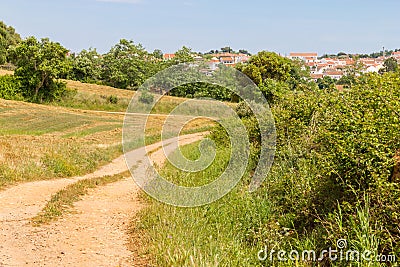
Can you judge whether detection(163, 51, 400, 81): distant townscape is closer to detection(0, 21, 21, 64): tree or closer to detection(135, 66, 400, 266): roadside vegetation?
detection(135, 66, 400, 266): roadside vegetation

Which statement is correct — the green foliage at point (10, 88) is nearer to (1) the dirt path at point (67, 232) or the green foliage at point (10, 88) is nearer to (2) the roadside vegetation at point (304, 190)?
(2) the roadside vegetation at point (304, 190)

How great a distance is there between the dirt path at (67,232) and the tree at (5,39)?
66.3 m

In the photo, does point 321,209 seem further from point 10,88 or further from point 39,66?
point 10,88

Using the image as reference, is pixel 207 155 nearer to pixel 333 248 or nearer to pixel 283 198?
pixel 283 198

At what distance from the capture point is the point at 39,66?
54344 mm

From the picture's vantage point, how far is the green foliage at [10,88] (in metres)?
54.7

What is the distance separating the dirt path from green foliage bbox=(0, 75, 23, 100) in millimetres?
45928

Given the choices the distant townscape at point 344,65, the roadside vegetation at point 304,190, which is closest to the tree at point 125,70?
the distant townscape at point 344,65

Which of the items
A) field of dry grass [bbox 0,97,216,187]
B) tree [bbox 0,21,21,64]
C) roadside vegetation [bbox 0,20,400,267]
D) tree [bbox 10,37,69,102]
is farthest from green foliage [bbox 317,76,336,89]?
tree [bbox 0,21,21,64]

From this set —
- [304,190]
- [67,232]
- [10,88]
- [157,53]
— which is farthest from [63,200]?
[157,53]

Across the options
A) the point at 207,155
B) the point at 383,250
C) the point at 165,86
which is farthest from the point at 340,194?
the point at 165,86

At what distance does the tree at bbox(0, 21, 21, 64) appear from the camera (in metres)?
72.5

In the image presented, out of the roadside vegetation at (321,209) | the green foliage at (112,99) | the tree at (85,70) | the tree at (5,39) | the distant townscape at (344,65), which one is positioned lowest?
the roadside vegetation at (321,209)

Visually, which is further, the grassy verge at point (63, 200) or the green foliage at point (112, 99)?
the green foliage at point (112, 99)
